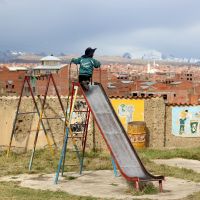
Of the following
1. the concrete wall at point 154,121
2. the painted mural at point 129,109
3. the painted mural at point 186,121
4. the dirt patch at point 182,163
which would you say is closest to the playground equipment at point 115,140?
the dirt patch at point 182,163

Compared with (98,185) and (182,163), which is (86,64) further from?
(182,163)

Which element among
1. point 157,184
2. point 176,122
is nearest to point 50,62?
point 176,122

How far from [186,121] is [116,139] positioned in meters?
8.13

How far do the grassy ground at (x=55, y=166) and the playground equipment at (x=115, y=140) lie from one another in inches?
18.5

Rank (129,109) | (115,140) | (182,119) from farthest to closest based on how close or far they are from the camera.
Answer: (182,119) < (129,109) < (115,140)

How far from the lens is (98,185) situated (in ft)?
44.1

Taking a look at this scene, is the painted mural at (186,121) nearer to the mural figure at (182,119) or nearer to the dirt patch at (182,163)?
the mural figure at (182,119)

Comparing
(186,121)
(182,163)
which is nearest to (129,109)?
(186,121)

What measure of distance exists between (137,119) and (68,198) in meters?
9.40

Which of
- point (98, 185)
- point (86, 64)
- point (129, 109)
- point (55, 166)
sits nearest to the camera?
point (98, 185)

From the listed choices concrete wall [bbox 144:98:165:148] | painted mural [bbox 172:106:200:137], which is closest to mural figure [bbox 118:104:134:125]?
concrete wall [bbox 144:98:165:148]

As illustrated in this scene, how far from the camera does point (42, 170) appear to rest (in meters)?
15.5

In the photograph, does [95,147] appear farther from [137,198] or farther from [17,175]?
[137,198]

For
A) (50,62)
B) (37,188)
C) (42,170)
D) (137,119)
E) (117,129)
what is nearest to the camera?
(37,188)
